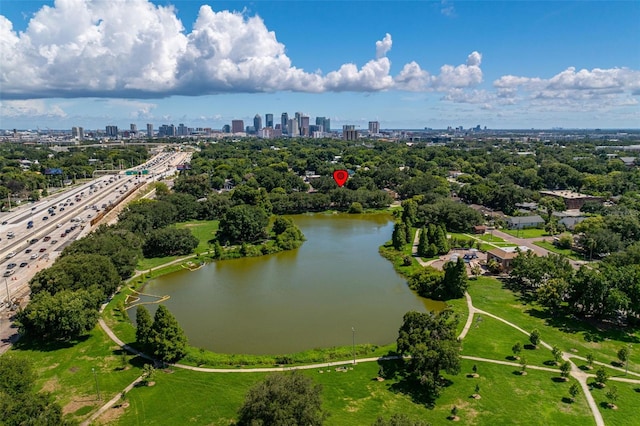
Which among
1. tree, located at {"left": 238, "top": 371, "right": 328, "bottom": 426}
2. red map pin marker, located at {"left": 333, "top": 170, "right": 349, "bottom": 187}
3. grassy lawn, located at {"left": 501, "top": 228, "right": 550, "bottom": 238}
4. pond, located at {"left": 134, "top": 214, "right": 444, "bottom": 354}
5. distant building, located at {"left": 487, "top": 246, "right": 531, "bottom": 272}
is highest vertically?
red map pin marker, located at {"left": 333, "top": 170, "right": 349, "bottom": 187}

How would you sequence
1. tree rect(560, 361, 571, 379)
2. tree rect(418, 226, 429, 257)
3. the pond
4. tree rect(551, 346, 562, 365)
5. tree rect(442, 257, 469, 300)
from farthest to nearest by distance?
1. tree rect(418, 226, 429, 257)
2. tree rect(442, 257, 469, 300)
3. the pond
4. tree rect(551, 346, 562, 365)
5. tree rect(560, 361, 571, 379)

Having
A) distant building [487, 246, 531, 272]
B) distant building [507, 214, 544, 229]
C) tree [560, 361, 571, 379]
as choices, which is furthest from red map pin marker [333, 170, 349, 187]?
tree [560, 361, 571, 379]

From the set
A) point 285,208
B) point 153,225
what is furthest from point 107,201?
point 285,208

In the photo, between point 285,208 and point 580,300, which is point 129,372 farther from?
point 285,208

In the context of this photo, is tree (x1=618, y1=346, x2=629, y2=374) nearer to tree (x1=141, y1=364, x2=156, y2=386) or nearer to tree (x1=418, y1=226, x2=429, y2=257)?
tree (x1=418, y1=226, x2=429, y2=257)

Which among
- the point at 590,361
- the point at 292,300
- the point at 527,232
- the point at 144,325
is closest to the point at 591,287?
the point at 590,361

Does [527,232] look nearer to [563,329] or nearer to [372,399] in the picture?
[563,329]
